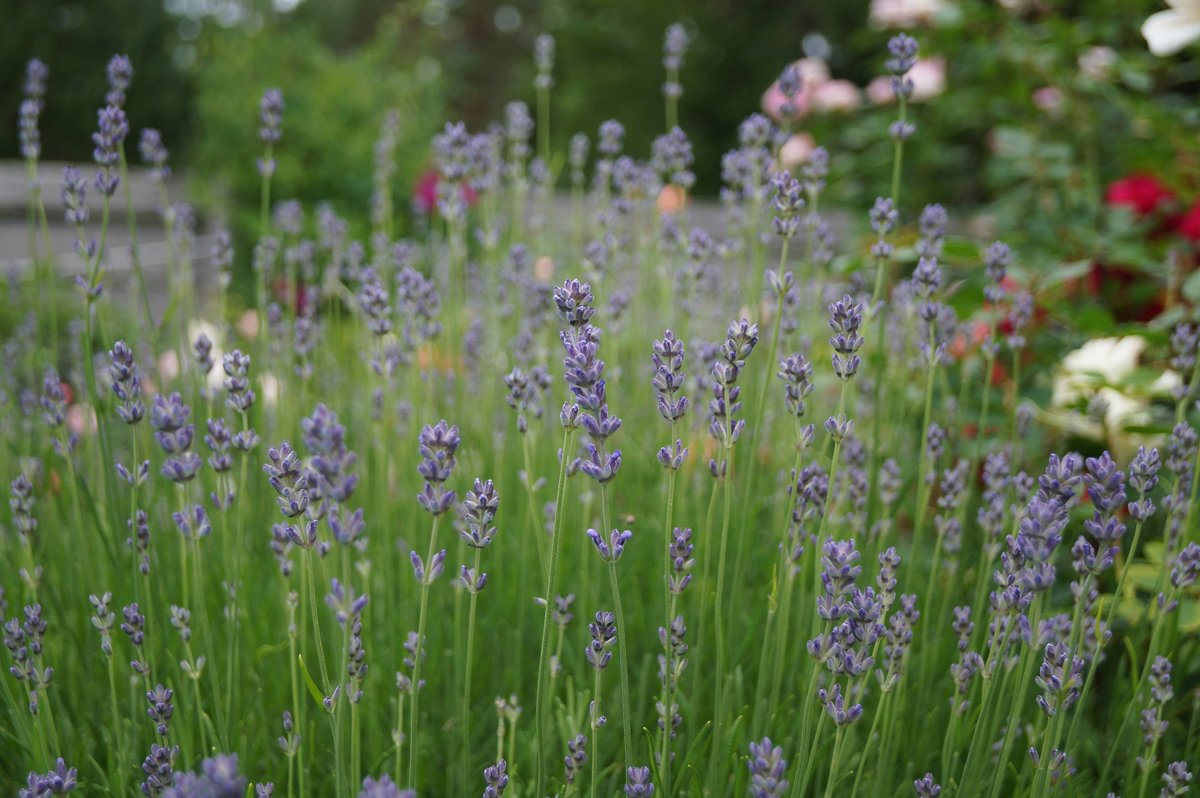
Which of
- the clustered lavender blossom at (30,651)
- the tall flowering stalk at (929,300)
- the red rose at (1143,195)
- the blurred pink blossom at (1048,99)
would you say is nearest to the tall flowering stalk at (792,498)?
the tall flowering stalk at (929,300)

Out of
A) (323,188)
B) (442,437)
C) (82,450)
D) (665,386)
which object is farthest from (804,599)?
(323,188)

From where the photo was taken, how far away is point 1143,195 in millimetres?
2758

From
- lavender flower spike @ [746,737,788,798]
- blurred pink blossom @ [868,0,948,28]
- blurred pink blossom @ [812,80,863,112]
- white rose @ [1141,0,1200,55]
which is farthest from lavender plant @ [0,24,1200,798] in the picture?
blurred pink blossom @ [812,80,863,112]

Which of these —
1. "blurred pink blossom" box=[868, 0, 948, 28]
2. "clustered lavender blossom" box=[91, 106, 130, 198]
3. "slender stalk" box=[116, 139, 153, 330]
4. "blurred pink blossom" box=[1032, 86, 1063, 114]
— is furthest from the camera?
"blurred pink blossom" box=[868, 0, 948, 28]

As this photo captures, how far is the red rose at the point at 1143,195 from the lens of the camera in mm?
2752

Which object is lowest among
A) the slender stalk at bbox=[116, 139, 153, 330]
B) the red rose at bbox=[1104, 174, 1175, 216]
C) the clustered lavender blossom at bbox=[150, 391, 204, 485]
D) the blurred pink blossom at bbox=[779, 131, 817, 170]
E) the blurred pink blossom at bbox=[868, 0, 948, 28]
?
the clustered lavender blossom at bbox=[150, 391, 204, 485]

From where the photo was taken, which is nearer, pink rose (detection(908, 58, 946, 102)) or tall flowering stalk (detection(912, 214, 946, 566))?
tall flowering stalk (detection(912, 214, 946, 566))

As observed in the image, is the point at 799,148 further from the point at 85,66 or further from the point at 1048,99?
the point at 85,66

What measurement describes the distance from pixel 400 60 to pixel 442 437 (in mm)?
14848

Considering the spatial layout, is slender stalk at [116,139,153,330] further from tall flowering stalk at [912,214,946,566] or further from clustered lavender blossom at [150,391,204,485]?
tall flowering stalk at [912,214,946,566]

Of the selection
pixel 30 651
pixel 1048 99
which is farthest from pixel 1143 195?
pixel 30 651

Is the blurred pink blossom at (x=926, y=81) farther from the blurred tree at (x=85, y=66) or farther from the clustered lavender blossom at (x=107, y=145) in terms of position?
the blurred tree at (x=85, y=66)

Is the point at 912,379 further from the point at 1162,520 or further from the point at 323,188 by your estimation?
the point at 323,188

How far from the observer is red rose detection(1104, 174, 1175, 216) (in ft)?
9.03
